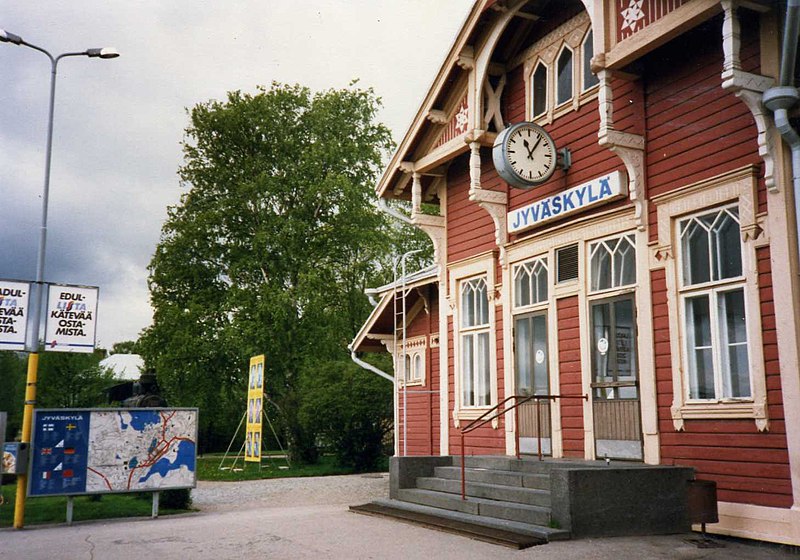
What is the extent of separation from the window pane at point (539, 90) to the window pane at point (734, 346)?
4.85m

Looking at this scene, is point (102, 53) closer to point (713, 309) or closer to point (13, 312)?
point (13, 312)

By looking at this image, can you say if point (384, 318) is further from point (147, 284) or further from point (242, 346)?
point (147, 284)

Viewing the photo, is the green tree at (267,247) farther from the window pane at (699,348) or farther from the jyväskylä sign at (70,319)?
the window pane at (699,348)

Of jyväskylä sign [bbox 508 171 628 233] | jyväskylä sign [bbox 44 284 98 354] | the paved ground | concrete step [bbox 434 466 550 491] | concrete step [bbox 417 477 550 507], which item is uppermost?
jyväskylä sign [bbox 508 171 628 233]

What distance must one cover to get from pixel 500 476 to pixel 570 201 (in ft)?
13.5

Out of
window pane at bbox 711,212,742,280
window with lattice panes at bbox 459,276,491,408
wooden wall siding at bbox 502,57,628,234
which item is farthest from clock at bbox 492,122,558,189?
window pane at bbox 711,212,742,280

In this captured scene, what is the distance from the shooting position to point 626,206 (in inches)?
424

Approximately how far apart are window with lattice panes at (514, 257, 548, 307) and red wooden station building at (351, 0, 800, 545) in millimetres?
33

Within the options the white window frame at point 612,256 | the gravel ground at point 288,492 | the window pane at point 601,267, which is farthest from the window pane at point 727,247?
the gravel ground at point 288,492

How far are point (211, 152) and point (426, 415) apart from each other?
18.2m

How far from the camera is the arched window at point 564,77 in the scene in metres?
12.3

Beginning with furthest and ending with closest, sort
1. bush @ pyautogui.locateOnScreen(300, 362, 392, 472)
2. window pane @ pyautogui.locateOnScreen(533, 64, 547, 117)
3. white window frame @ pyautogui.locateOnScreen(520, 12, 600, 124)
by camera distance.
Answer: bush @ pyautogui.locateOnScreen(300, 362, 392, 472)
window pane @ pyautogui.locateOnScreen(533, 64, 547, 117)
white window frame @ pyautogui.locateOnScreen(520, 12, 600, 124)

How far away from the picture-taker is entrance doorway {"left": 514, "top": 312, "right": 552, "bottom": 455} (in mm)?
12070

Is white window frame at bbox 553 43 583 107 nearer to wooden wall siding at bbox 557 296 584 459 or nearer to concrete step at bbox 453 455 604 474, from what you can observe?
wooden wall siding at bbox 557 296 584 459
